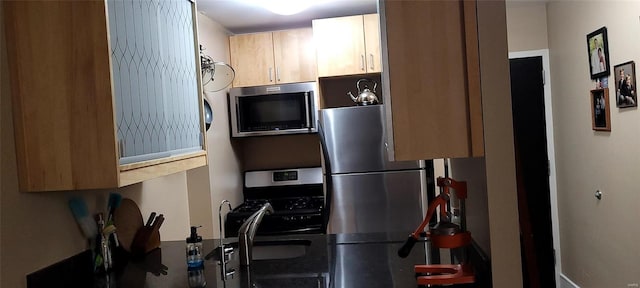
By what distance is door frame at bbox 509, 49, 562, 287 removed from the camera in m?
3.91

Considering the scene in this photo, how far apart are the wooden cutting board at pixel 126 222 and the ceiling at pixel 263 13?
5.28ft

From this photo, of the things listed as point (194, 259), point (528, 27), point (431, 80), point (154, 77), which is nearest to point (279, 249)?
point (194, 259)

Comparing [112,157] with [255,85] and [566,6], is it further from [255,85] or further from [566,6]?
[566,6]

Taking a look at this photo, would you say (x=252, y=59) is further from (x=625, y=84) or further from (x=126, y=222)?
(x=625, y=84)

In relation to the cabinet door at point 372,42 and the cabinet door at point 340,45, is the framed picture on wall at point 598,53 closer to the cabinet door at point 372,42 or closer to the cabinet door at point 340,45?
the cabinet door at point 372,42

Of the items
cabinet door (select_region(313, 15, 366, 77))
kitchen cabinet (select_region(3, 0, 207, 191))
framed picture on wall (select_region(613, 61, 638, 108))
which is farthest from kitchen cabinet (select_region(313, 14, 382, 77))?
kitchen cabinet (select_region(3, 0, 207, 191))

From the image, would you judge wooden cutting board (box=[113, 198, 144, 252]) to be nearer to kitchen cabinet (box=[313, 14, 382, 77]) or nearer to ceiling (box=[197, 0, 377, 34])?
ceiling (box=[197, 0, 377, 34])

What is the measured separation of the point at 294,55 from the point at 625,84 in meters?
2.22

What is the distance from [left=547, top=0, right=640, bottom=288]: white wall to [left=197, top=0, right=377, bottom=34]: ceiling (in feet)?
4.61

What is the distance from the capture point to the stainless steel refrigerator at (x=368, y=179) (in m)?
3.37


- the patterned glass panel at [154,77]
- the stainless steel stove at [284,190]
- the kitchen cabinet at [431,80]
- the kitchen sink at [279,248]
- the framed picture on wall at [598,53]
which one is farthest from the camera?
the stainless steel stove at [284,190]

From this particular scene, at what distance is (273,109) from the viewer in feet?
12.5

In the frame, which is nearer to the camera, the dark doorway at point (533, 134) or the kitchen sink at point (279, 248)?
the kitchen sink at point (279, 248)

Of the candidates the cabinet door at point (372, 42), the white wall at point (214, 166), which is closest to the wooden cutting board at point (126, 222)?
the white wall at point (214, 166)
